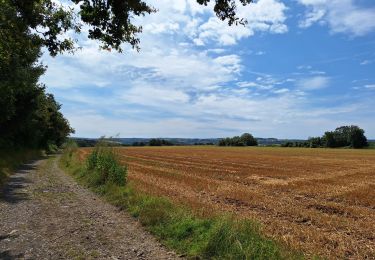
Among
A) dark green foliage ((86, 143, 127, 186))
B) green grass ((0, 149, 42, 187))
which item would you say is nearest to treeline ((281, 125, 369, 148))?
green grass ((0, 149, 42, 187))

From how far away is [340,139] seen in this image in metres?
138

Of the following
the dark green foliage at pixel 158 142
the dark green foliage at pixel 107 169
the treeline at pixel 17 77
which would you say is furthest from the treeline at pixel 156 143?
the dark green foliage at pixel 107 169

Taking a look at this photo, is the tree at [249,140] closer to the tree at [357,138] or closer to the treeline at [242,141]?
the treeline at [242,141]

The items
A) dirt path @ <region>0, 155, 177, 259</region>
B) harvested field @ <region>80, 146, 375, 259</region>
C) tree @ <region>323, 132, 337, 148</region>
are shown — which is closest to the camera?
dirt path @ <region>0, 155, 177, 259</region>

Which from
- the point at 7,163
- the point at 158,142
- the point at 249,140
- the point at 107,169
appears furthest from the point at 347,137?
the point at 107,169

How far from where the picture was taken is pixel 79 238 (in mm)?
9461

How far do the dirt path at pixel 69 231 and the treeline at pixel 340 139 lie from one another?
426 feet

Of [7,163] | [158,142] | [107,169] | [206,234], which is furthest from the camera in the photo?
[158,142]

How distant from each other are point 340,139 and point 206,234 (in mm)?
138532

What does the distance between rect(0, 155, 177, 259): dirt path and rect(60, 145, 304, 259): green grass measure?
329 millimetres

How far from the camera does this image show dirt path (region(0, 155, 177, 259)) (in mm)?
8281

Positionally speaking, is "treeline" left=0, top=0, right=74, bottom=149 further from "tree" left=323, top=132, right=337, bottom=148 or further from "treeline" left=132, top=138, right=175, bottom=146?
"tree" left=323, top=132, right=337, bottom=148

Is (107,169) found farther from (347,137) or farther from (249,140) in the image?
(249,140)

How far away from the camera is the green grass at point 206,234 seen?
7.36 metres
